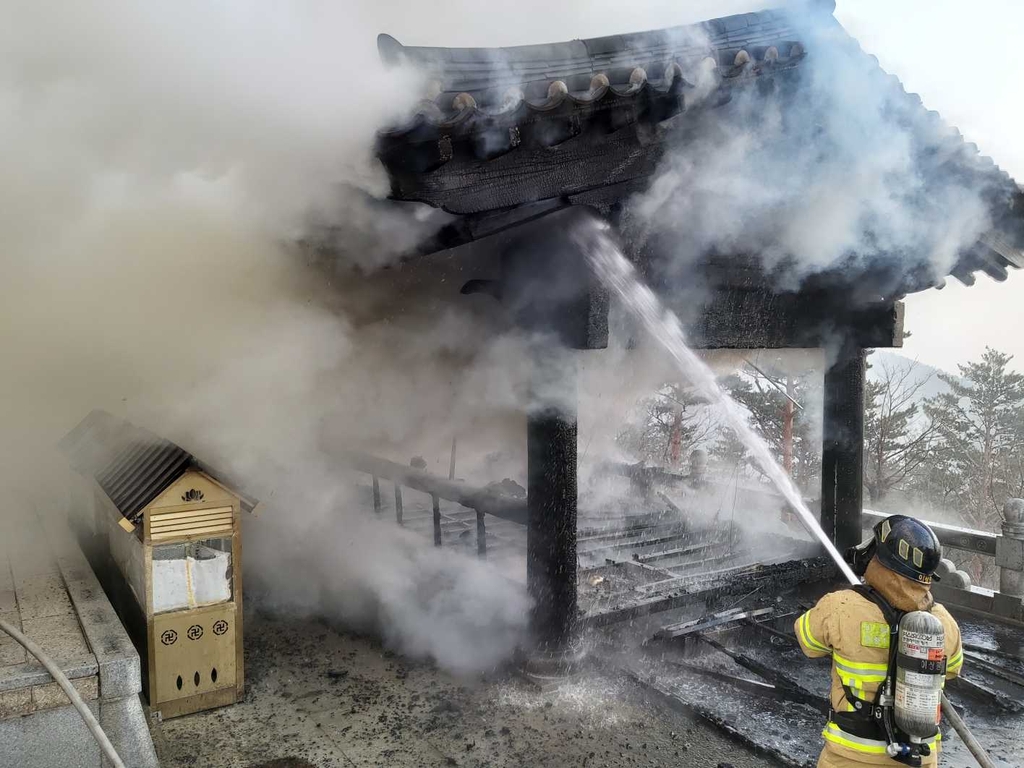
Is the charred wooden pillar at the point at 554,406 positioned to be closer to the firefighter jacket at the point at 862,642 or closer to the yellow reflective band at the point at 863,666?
the firefighter jacket at the point at 862,642

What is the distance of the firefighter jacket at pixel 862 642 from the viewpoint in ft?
10.7

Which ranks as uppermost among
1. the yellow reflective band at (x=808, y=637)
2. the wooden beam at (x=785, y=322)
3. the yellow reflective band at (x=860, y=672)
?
the wooden beam at (x=785, y=322)

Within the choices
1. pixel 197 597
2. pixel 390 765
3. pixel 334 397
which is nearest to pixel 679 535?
pixel 334 397

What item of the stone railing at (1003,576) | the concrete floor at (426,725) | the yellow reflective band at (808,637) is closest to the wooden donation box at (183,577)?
the concrete floor at (426,725)

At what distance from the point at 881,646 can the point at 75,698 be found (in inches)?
147

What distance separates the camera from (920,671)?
307cm

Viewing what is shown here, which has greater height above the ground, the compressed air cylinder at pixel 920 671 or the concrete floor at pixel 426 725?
the compressed air cylinder at pixel 920 671

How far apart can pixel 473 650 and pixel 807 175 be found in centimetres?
476

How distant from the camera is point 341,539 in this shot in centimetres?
767

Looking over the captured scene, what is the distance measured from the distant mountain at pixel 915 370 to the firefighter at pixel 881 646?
3005cm

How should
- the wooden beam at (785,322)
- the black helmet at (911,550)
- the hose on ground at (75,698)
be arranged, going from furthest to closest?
the wooden beam at (785,322) < the black helmet at (911,550) < the hose on ground at (75,698)

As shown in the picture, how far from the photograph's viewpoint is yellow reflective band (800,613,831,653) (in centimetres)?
348

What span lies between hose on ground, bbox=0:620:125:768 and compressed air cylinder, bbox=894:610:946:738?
3.41 m

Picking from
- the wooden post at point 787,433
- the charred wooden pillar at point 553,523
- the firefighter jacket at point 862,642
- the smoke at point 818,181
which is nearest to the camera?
the firefighter jacket at point 862,642
